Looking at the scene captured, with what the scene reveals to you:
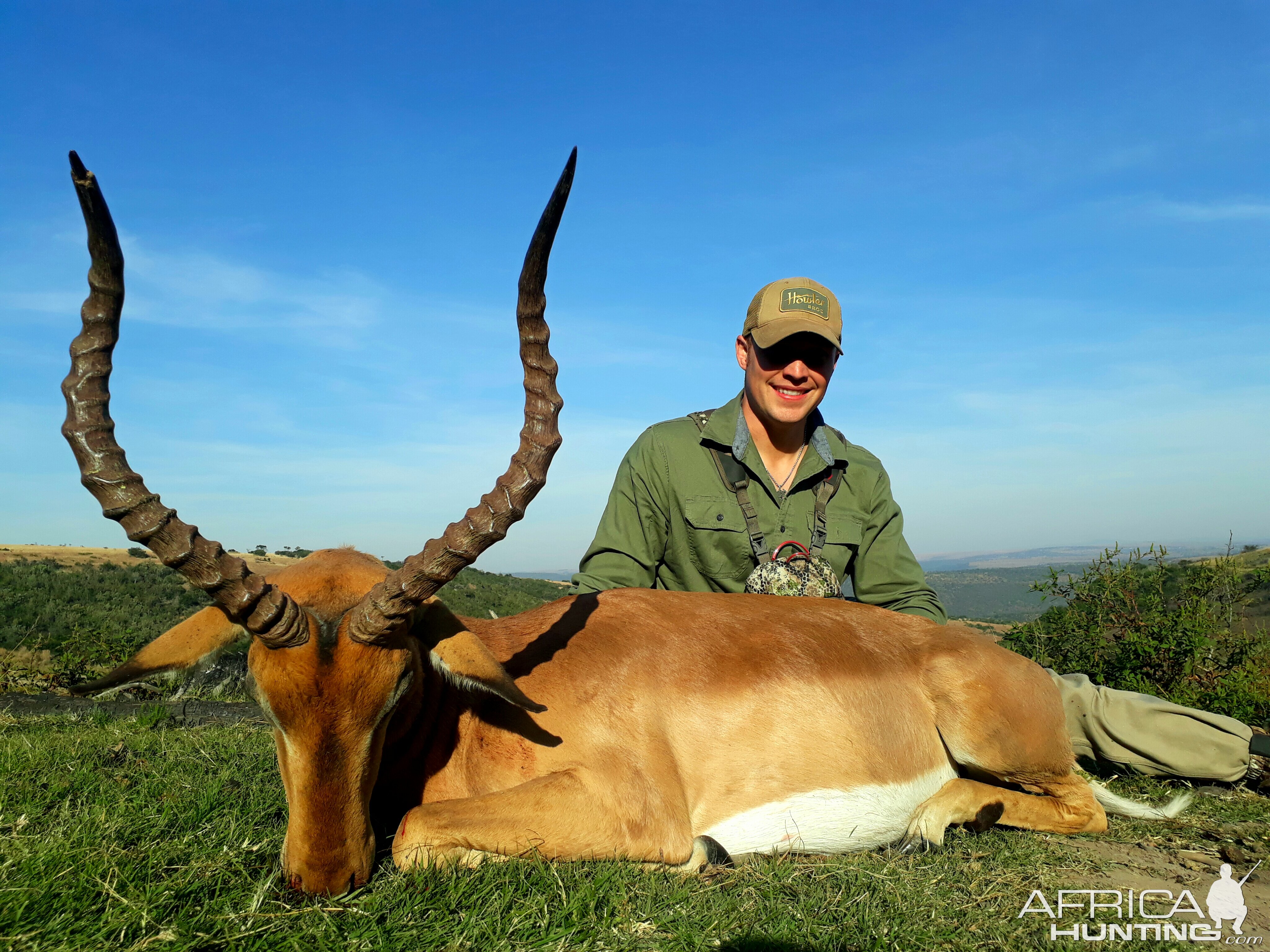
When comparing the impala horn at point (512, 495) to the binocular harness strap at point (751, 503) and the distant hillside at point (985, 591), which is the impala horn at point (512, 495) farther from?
the distant hillside at point (985, 591)

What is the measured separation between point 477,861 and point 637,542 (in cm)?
354

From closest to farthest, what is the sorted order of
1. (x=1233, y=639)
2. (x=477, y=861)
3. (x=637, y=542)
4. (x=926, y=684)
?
(x=477, y=861), (x=926, y=684), (x=637, y=542), (x=1233, y=639)

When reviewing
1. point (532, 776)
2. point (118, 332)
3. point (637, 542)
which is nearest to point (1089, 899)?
point (532, 776)

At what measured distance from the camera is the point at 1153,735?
648 centimetres

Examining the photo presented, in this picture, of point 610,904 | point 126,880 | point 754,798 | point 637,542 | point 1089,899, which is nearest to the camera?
point 126,880

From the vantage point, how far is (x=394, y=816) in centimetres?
392

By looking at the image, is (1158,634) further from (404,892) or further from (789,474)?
(404,892)

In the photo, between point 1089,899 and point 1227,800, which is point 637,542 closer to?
point 1089,899

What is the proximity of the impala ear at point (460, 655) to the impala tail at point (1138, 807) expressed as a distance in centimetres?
433

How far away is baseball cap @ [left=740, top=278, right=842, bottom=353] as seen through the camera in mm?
6762

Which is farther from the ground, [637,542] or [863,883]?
[637,542]

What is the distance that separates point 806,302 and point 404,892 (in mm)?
5328

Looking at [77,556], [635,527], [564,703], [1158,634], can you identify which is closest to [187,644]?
[564,703]

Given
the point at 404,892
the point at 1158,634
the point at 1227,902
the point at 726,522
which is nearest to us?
the point at 404,892
